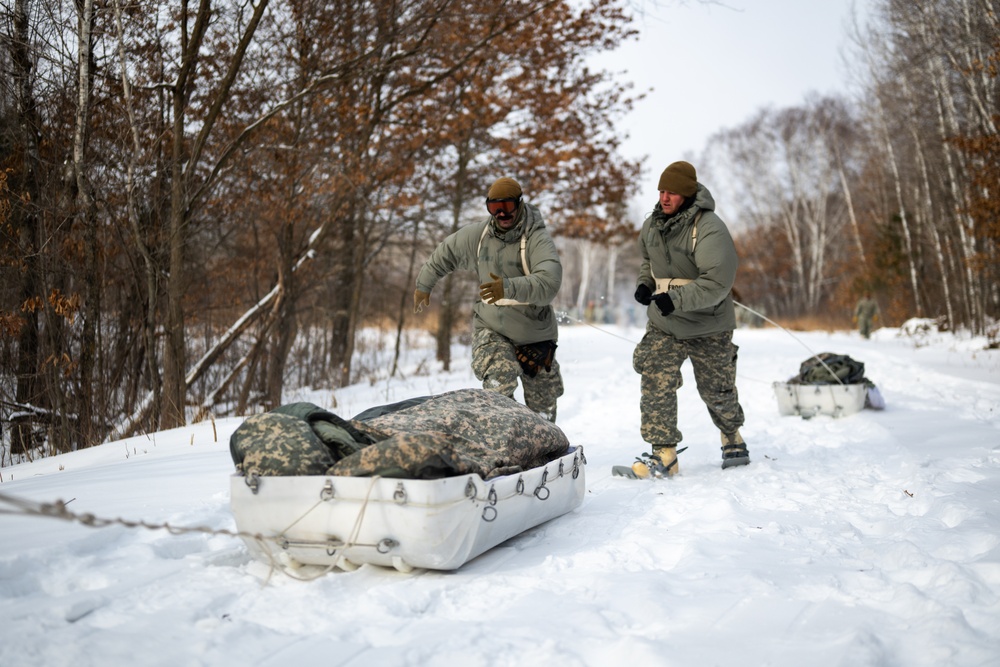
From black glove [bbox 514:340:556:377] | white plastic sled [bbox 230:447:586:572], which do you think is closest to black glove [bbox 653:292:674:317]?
black glove [bbox 514:340:556:377]

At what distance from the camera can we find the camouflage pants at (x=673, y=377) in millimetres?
5652

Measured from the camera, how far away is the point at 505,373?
18.5ft

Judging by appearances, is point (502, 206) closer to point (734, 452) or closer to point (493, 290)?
point (493, 290)

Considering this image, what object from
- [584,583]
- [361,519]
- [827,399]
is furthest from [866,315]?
[361,519]

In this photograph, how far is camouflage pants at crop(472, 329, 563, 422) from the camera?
18.5 ft

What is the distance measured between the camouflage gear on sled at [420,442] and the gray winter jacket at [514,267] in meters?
1.33

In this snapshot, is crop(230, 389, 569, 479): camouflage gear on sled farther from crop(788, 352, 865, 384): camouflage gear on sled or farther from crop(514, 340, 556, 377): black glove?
crop(788, 352, 865, 384): camouflage gear on sled

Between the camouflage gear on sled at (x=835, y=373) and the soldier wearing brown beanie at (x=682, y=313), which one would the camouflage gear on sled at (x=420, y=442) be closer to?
the soldier wearing brown beanie at (x=682, y=313)

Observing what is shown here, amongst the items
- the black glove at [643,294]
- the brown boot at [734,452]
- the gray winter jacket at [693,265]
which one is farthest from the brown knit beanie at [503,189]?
the brown boot at [734,452]

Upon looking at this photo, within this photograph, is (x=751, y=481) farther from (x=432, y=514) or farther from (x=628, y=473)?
(x=432, y=514)

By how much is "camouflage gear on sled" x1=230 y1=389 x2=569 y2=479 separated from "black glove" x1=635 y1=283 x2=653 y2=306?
1310 millimetres

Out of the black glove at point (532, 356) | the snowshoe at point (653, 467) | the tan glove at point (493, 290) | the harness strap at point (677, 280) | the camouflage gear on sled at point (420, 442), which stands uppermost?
the harness strap at point (677, 280)

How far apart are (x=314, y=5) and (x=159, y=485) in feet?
22.1

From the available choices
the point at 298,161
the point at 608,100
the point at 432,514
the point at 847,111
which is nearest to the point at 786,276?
the point at 847,111
